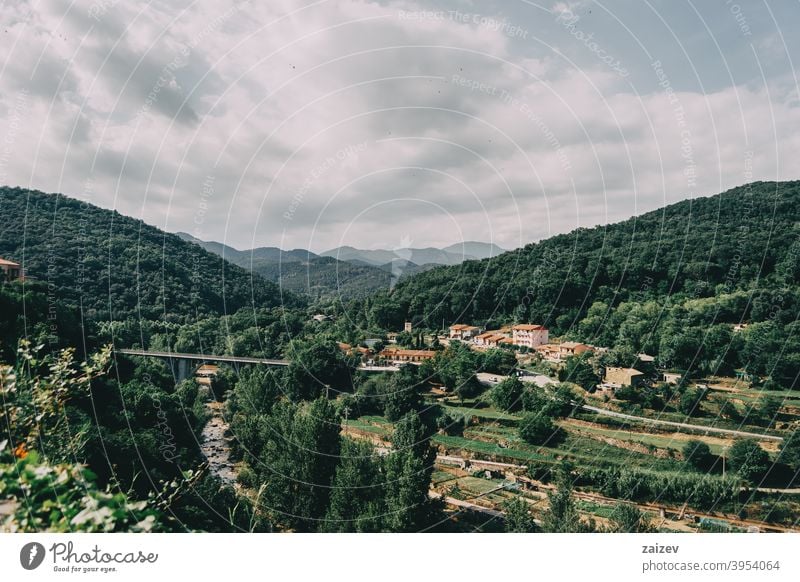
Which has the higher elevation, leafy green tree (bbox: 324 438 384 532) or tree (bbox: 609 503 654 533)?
leafy green tree (bbox: 324 438 384 532)

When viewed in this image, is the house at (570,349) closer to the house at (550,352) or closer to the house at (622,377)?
the house at (550,352)

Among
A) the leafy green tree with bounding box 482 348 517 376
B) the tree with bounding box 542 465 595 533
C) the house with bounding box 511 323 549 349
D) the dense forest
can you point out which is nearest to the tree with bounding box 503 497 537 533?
the dense forest

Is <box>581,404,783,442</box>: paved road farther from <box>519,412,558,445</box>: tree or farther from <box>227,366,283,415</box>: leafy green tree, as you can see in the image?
<box>227,366,283,415</box>: leafy green tree

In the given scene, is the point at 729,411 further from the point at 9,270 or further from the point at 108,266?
the point at 108,266

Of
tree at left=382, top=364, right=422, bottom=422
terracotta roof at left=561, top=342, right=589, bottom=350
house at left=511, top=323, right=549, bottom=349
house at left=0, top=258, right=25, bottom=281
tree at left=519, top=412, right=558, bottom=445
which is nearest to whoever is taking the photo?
house at left=0, top=258, right=25, bottom=281

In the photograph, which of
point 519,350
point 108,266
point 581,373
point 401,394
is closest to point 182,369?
point 108,266
